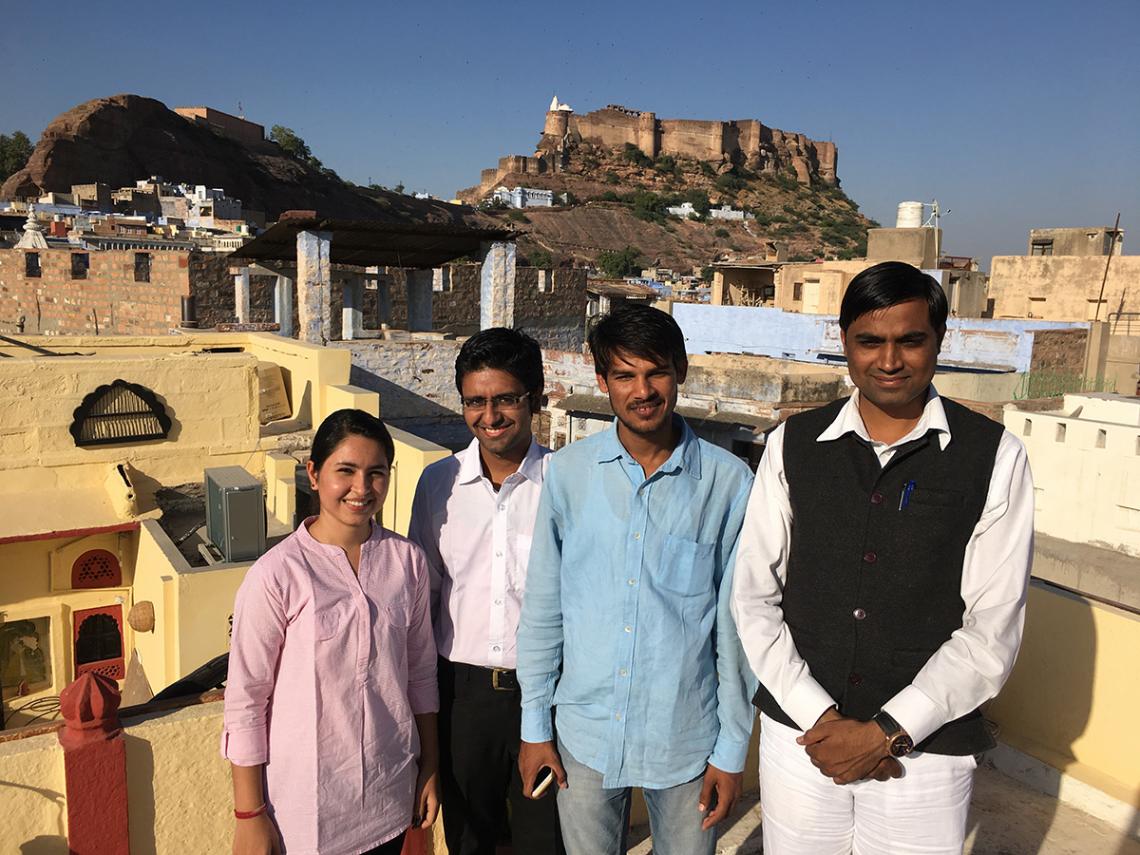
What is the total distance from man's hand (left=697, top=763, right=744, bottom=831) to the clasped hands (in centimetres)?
27

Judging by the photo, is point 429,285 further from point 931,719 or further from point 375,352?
point 931,719

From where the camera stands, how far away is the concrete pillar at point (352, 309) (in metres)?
13.7

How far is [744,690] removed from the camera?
232 cm

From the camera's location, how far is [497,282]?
12961 mm

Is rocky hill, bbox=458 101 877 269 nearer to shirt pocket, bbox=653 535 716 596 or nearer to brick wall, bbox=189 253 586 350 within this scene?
brick wall, bbox=189 253 586 350

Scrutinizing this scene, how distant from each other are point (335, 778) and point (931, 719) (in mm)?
1515

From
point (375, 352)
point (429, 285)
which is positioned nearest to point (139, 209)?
point (429, 285)

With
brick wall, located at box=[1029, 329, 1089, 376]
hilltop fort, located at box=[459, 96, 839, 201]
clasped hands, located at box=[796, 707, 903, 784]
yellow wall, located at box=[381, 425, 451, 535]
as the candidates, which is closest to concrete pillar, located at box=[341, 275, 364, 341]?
yellow wall, located at box=[381, 425, 451, 535]

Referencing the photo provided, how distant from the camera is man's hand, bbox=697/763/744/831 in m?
2.26

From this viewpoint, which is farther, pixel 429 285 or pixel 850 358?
pixel 429 285

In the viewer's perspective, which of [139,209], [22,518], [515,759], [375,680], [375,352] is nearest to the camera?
[375,680]

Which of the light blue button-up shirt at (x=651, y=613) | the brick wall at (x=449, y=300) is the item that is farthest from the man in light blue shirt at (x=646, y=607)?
the brick wall at (x=449, y=300)

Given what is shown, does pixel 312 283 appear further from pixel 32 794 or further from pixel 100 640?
pixel 32 794

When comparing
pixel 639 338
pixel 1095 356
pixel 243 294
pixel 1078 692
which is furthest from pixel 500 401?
pixel 1095 356
